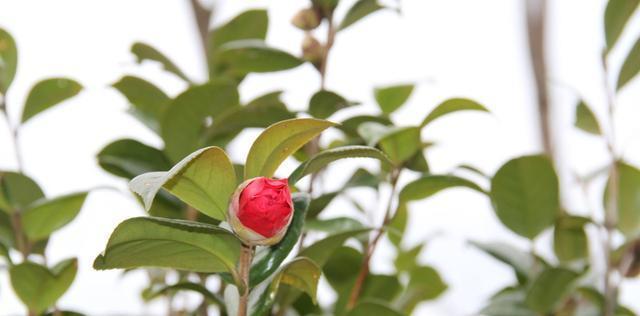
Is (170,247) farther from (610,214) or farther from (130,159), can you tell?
(610,214)

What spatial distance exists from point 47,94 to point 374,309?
1.25ft

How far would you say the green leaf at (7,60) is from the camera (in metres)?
0.75

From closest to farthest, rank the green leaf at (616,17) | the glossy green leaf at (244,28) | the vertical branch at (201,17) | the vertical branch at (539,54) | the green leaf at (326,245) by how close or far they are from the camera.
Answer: the green leaf at (326,245), the green leaf at (616,17), the glossy green leaf at (244,28), the vertical branch at (201,17), the vertical branch at (539,54)

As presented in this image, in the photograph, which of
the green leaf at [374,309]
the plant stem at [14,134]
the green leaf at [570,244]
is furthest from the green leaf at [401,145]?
the plant stem at [14,134]

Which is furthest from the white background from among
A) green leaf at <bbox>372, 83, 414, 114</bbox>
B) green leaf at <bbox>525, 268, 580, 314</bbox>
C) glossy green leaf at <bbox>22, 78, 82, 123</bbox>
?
green leaf at <bbox>525, 268, 580, 314</bbox>

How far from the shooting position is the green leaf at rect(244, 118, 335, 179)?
45cm

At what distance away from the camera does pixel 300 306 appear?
741 mm

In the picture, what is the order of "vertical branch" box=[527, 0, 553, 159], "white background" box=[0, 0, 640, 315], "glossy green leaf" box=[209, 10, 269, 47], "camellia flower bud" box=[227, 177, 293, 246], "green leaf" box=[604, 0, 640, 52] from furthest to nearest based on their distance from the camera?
"vertical branch" box=[527, 0, 553, 159] < "white background" box=[0, 0, 640, 315] < "glossy green leaf" box=[209, 10, 269, 47] < "green leaf" box=[604, 0, 640, 52] < "camellia flower bud" box=[227, 177, 293, 246]

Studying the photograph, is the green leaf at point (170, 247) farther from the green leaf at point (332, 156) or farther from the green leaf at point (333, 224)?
the green leaf at point (333, 224)

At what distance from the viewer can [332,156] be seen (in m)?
0.46

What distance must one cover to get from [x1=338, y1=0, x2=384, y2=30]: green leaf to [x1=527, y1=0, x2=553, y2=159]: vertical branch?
270cm

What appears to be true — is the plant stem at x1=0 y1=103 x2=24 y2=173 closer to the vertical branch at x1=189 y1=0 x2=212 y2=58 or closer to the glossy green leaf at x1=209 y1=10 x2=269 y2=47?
the glossy green leaf at x1=209 y1=10 x2=269 y2=47

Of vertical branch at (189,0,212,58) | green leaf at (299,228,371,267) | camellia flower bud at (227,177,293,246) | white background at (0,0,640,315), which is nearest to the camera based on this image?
camellia flower bud at (227,177,293,246)

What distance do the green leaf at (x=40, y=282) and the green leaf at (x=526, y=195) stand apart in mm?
375
